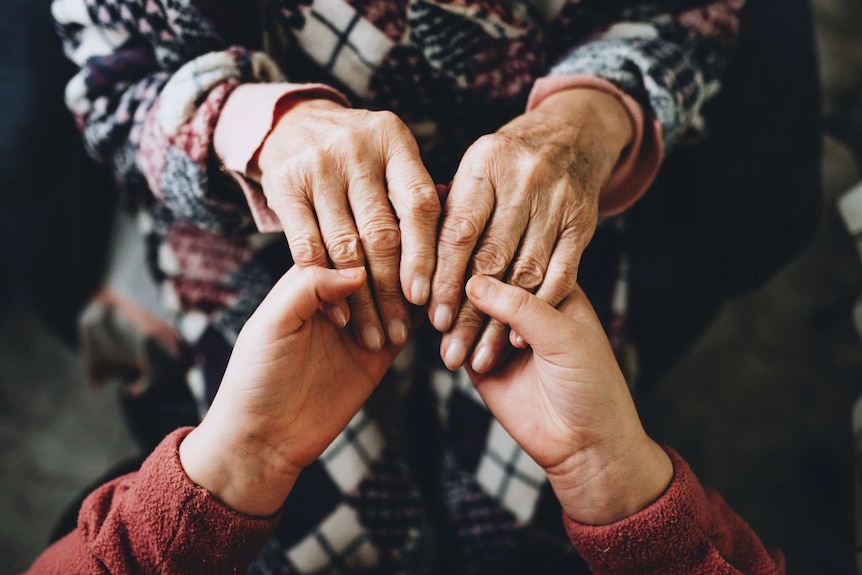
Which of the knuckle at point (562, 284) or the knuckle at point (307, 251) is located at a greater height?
the knuckle at point (307, 251)

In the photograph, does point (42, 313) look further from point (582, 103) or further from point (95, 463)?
point (582, 103)

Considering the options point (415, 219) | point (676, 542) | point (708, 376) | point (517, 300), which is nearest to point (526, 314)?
point (517, 300)

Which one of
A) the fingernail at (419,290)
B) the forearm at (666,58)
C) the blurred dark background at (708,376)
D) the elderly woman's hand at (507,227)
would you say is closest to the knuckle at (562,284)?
the elderly woman's hand at (507,227)

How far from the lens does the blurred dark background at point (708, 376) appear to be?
0.72 metres

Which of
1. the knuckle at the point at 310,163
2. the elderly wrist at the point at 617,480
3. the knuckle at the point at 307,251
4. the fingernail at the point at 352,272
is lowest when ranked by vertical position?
the elderly wrist at the point at 617,480

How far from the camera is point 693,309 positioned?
0.76 m

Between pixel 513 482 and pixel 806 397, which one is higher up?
pixel 513 482

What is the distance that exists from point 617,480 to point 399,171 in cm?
30

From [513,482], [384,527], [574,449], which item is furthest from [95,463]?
[574,449]

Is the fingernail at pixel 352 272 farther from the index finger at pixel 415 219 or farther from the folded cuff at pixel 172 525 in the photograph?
the folded cuff at pixel 172 525

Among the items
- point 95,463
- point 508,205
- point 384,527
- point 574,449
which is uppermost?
point 508,205

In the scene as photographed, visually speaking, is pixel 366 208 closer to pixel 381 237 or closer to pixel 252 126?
pixel 381 237

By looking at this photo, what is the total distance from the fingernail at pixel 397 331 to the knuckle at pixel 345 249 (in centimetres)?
6

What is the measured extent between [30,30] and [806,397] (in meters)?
1.34
